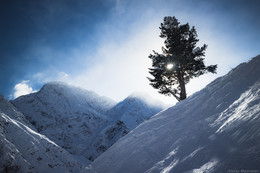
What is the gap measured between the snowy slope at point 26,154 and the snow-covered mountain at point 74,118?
48.9 meters

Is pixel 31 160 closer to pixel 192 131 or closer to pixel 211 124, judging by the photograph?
pixel 192 131

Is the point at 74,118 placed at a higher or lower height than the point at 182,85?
higher

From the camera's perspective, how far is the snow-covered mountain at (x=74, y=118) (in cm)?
6016

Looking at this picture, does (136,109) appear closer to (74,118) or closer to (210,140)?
(74,118)

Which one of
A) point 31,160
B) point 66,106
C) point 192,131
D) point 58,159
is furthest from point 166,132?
point 66,106

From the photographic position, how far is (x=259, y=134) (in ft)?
7.48

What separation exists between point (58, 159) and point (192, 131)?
13.0m

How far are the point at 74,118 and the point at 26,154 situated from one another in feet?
234

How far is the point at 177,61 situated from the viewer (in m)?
12.9

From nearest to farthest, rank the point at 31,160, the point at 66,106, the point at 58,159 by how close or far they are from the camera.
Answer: the point at 31,160, the point at 58,159, the point at 66,106

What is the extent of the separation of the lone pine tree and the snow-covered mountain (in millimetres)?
50397

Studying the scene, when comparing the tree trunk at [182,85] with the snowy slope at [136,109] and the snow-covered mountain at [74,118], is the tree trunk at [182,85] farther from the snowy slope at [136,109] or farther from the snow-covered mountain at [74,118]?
the snowy slope at [136,109]

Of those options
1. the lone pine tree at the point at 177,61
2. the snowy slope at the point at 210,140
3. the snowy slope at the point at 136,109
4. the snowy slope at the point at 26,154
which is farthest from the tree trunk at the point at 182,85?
the snowy slope at the point at 136,109

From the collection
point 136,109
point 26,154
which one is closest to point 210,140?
point 26,154
